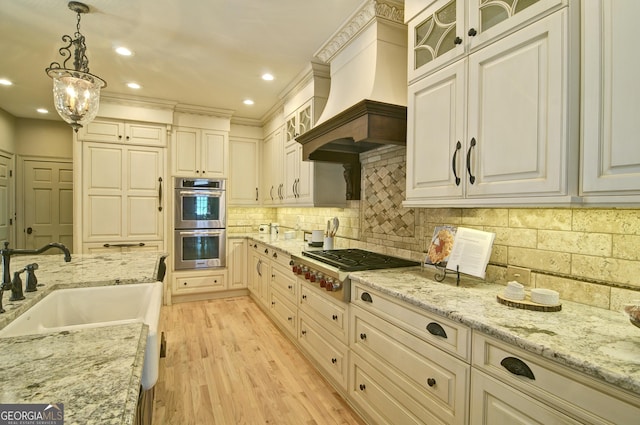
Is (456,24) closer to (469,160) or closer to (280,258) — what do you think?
(469,160)

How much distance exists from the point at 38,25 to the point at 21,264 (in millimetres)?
1822

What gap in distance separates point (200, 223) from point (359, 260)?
297cm

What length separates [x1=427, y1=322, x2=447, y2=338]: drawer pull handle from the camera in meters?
1.39

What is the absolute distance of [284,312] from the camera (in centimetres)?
331

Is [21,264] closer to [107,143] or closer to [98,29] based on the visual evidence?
[98,29]

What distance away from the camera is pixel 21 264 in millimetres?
2133

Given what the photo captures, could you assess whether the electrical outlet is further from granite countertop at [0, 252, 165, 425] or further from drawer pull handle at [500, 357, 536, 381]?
granite countertop at [0, 252, 165, 425]

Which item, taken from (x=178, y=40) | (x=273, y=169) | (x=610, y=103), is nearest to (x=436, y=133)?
(x=610, y=103)

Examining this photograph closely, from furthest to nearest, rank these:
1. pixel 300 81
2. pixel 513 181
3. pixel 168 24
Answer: pixel 300 81 < pixel 168 24 < pixel 513 181

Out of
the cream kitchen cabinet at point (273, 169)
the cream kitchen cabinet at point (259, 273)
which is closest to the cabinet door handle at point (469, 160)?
the cream kitchen cabinet at point (259, 273)

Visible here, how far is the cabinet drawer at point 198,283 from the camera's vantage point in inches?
178

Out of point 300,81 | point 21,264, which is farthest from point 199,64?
point 21,264

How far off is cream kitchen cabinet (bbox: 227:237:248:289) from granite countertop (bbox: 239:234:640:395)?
3.42m

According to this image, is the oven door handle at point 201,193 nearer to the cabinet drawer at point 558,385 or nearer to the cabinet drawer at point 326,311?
the cabinet drawer at point 326,311
